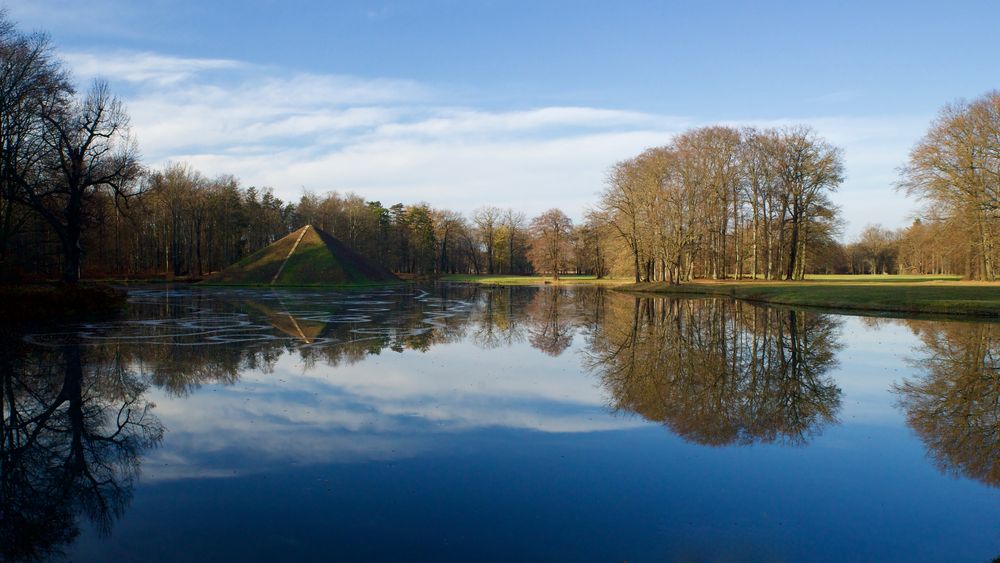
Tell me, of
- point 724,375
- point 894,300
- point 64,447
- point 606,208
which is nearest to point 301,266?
point 606,208

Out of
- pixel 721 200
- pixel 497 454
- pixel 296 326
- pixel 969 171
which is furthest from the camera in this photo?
pixel 721 200

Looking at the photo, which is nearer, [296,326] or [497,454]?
[497,454]

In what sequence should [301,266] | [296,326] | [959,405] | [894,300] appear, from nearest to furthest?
[959,405]
[296,326]
[894,300]
[301,266]

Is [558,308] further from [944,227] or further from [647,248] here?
[944,227]

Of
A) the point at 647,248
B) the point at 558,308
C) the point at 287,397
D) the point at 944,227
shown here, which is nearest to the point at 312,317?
the point at 558,308

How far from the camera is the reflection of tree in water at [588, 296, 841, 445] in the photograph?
8.96 meters

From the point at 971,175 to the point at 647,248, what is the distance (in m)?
23.1

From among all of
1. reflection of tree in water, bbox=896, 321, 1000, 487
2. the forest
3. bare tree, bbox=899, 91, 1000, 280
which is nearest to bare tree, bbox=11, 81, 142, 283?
the forest

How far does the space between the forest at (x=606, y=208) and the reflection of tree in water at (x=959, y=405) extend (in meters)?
32.3

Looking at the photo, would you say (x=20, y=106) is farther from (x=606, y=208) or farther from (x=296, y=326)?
(x=606, y=208)

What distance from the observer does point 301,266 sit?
62406 mm

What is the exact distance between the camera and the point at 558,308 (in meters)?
32.3

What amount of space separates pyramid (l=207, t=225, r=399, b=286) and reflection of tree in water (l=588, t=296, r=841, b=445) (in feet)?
148

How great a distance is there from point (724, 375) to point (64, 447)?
10995mm
